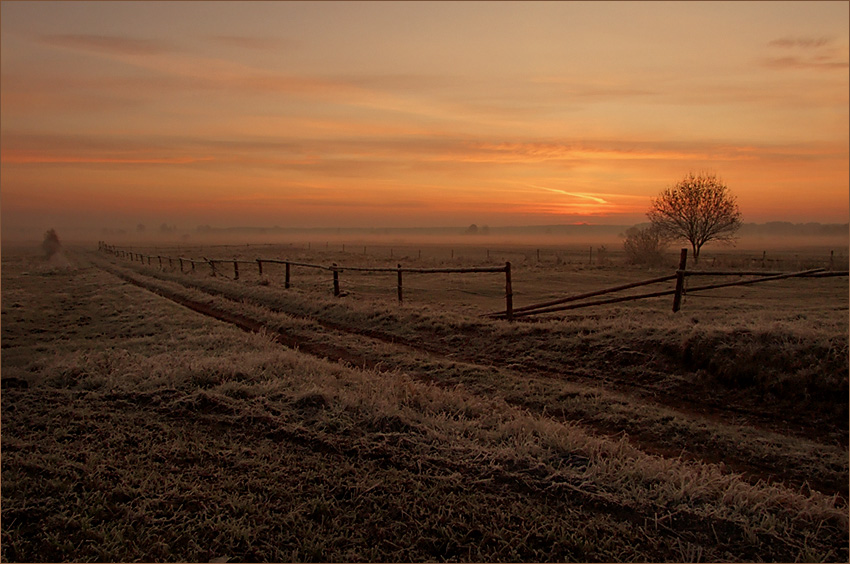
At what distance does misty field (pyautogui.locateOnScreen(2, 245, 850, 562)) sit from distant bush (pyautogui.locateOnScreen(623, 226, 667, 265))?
33.4 m

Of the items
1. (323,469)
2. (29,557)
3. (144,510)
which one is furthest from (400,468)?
(29,557)

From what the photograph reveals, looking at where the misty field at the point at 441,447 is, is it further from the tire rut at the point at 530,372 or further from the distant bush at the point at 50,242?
the distant bush at the point at 50,242

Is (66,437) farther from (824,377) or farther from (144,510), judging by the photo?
(824,377)

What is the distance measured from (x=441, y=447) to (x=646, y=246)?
139 feet

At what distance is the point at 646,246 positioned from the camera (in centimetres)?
4166

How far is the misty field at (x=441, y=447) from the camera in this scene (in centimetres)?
320

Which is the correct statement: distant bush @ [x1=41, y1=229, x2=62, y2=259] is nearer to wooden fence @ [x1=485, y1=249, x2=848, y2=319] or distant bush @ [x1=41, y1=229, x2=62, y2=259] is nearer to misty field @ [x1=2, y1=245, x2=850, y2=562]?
misty field @ [x1=2, y1=245, x2=850, y2=562]

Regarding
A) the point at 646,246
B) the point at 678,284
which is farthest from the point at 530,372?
the point at 646,246

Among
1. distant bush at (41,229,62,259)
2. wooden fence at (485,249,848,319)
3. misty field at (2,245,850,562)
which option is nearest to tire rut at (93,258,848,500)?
misty field at (2,245,850,562)

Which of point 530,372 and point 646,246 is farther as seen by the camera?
point 646,246

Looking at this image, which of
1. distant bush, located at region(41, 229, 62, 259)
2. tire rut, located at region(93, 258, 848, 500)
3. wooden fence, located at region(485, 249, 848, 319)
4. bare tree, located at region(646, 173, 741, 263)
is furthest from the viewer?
distant bush, located at region(41, 229, 62, 259)

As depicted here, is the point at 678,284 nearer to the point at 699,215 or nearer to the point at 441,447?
the point at 441,447

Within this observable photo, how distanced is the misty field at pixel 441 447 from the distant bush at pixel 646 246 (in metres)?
33.4

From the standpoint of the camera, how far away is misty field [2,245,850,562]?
3.20 m
